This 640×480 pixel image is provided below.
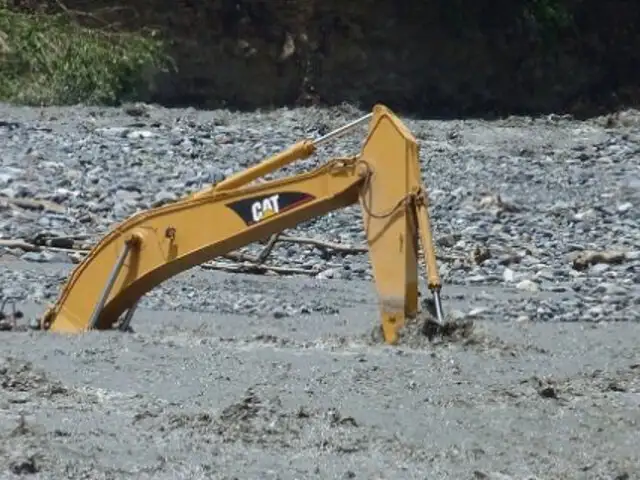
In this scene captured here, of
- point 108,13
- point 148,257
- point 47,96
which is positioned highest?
point 108,13

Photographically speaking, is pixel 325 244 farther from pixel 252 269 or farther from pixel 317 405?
pixel 317 405

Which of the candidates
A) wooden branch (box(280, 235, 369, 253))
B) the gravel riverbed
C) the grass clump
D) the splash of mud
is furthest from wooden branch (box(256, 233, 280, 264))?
the grass clump

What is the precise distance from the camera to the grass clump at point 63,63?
82.2 feet

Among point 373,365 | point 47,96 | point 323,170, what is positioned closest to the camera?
point 373,365

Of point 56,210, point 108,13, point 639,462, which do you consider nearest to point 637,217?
point 56,210

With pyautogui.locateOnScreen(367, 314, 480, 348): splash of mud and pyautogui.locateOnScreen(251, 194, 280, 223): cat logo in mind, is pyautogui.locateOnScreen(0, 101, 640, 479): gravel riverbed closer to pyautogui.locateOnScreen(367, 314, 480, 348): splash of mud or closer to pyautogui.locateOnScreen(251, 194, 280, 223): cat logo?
pyautogui.locateOnScreen(367, 314, 480, 348): splash of mud

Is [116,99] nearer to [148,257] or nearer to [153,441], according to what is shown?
[148,257]

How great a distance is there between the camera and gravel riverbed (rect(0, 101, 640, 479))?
7242 millimetres

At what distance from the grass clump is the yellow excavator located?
1447 cm

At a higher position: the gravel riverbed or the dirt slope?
the dirt slope

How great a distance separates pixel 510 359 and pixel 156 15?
68.6ft

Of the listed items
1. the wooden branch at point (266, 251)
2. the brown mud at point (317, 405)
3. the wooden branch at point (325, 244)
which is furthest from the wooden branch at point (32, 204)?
the brown mud at point (317, 405)

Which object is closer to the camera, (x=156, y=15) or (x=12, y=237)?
(x=12, y=237)

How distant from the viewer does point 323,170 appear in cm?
997
